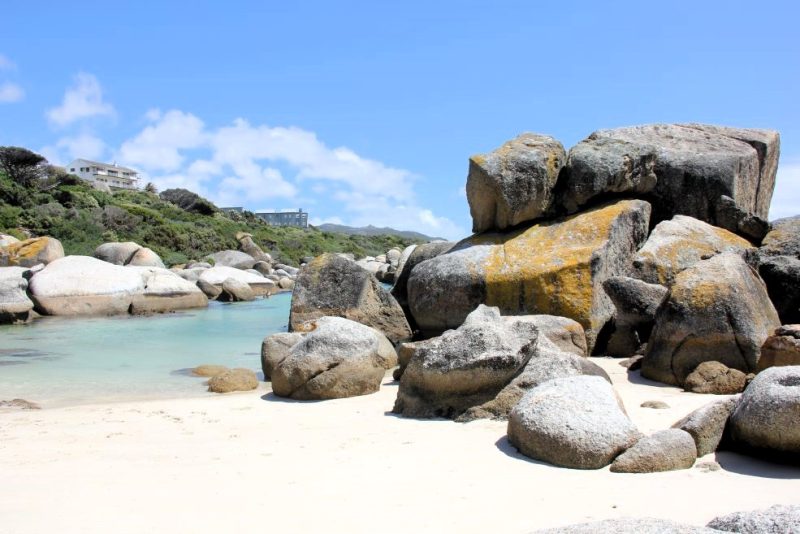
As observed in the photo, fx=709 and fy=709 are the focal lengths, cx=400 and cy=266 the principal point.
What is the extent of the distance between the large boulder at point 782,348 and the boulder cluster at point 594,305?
0.7 inches

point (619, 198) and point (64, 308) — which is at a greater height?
point (619, 198)

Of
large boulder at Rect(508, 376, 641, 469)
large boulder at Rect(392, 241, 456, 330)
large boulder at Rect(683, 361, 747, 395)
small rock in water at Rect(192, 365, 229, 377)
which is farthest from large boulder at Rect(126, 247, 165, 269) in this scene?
large boulder at Rect(508, 376, 641, 469)

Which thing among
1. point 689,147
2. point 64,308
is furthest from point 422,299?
point 64,308

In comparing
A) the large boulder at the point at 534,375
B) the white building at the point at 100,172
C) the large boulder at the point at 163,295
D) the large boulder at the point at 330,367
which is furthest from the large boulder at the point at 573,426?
the white building at the point at 100,172

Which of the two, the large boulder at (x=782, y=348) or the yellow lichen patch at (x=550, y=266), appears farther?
the yellow lichen patch at (x=550, y=266)

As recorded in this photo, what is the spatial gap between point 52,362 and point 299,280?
14.4 feet

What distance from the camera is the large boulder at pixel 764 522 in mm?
2697

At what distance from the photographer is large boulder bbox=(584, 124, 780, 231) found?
1271 centimetres

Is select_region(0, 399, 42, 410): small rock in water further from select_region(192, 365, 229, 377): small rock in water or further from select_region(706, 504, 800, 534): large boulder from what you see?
select_region(706, 504, 800, 534): large boulder

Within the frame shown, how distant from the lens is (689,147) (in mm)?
13586

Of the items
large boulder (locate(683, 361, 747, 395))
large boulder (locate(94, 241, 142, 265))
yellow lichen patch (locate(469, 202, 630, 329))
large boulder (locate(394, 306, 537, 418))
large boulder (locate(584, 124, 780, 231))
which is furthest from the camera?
large boulder (locate(94, 241, 142, 265))

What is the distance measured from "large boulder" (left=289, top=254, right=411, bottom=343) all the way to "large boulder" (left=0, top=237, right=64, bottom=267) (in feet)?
48.4

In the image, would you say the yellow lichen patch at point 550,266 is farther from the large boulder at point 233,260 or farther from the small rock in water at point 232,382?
the large boulder at point 233,260

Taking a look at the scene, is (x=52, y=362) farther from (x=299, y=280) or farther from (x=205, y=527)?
(x=205, y=527)
